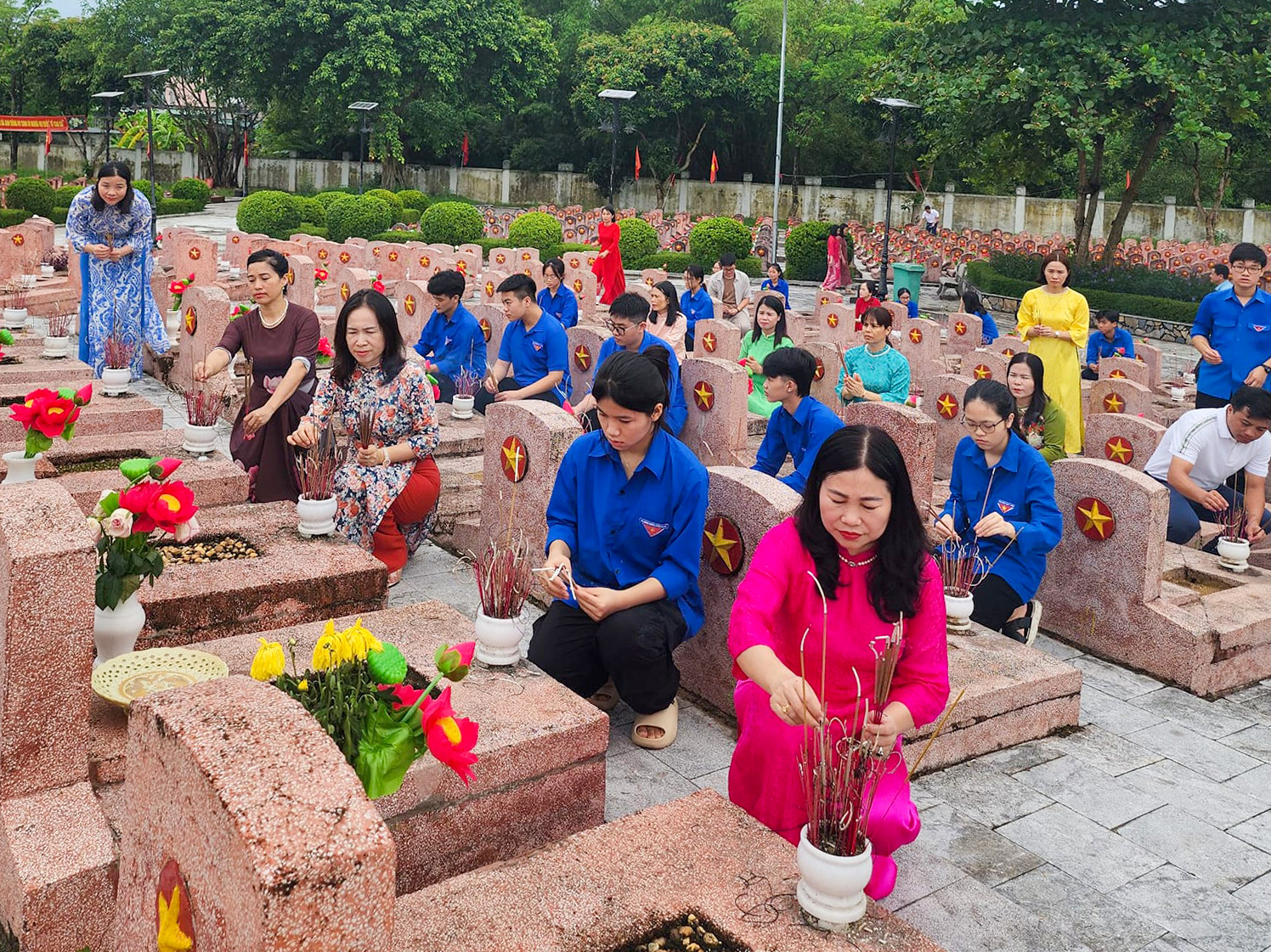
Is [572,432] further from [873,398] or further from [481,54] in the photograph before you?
[481,54]

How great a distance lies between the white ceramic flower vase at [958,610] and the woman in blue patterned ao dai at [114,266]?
247 inches

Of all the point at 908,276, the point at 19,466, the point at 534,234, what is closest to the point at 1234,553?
the point at 19,466

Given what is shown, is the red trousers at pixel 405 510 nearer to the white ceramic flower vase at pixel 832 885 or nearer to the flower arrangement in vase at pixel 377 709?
the flower arrangement in vase at pixel 377 709

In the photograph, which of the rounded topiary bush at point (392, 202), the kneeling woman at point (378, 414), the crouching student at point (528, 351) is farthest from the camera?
the rounded topiary bush at point (392, 202)

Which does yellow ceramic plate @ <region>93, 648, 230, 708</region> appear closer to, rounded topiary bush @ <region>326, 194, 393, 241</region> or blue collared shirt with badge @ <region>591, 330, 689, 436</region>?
blue collared shirt with badge @ <region>591, 330, 689, 436</region>

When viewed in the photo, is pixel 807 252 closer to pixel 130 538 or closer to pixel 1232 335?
pixel 1232 335

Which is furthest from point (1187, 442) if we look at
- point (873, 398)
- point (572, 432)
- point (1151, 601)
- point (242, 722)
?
point (242, 722)

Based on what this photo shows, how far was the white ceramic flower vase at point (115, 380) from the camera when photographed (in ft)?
22.0

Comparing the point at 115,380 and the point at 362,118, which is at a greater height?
the point at 362,118

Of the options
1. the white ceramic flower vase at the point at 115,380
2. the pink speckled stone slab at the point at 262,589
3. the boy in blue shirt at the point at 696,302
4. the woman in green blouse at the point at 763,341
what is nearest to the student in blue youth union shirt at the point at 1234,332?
the woman in green blouse at the point at 763,341

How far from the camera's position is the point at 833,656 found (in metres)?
2.96

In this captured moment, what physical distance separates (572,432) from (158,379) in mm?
6074

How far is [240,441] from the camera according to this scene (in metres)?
5.99

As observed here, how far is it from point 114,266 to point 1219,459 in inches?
285
